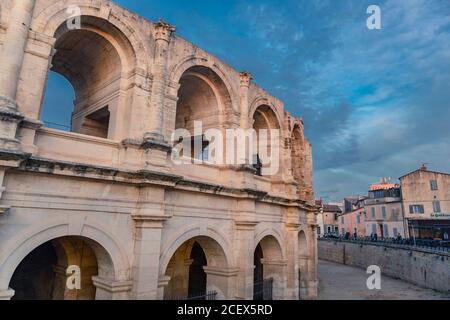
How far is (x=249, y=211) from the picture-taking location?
12211 millimetres

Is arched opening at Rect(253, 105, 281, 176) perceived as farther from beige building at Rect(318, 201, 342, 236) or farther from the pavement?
beige building at Rect(318, 201, 342, 236)

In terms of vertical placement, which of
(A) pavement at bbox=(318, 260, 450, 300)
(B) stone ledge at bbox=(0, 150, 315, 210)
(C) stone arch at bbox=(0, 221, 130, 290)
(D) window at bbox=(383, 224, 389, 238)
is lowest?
(A) pavement at bbox=(318, 260, 450, 300)

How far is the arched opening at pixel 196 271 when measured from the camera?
37.9 feet

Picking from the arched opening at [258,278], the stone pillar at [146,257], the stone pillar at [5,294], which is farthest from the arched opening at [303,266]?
the stone pillar at [5,294]

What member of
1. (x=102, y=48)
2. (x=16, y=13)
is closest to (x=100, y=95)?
(x=102, y=48)

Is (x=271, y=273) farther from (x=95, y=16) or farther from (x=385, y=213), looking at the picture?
(x=385, y=213)

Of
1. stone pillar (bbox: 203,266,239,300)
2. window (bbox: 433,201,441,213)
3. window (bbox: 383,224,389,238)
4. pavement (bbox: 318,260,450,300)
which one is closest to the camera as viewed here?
stone pillar (bbox: 203,266,239,300)

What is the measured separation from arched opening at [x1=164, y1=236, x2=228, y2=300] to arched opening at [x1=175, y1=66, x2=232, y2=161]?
199 inches

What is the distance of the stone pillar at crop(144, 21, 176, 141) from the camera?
376 inches

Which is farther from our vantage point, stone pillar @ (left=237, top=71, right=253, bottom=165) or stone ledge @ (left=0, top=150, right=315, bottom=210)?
stone pillar @ (left=237, top=71, right=253, bottom=165)

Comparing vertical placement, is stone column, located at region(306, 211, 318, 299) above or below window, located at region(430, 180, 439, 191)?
below

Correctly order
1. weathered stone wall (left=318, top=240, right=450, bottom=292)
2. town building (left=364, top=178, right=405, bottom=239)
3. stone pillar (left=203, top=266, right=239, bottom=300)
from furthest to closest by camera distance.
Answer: town building (left=364, top=178, right=405, bottom=239) → weathered stone wall (left=318, top=240, right=450, bottom=292) → stone pillar (left=203, top=266, right=239, bottom=300)

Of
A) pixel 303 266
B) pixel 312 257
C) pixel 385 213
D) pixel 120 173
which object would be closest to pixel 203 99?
pixel 120 173
